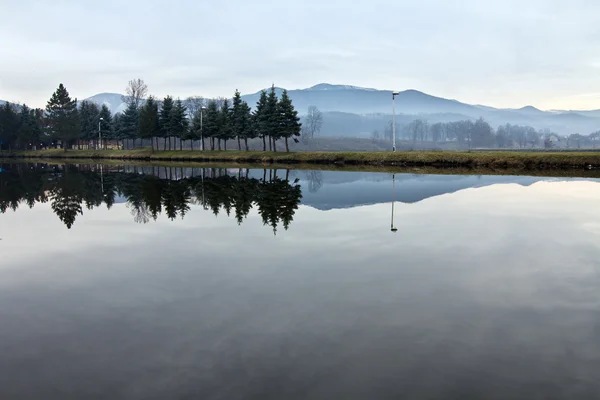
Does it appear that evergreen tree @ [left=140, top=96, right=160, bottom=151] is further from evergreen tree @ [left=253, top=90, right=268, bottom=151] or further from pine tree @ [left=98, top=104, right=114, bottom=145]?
evergreen tree @ [left=253, top=90, right=268, bottom=151]

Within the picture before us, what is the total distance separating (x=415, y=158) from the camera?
62562 mm

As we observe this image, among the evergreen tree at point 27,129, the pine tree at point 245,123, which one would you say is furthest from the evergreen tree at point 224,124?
the evergreen tree at point 27,129

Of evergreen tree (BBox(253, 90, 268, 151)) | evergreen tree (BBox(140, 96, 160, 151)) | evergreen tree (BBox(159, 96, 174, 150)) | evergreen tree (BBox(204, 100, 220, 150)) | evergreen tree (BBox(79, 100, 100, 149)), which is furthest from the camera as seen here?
evergreen tree (BBox(79, 100, 100, 149))

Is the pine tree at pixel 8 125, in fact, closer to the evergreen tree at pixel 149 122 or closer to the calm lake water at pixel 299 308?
the evergreen tree at pixel 149 122

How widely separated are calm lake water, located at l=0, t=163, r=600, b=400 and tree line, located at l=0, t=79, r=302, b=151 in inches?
2391

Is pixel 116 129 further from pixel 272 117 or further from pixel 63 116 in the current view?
pixel 272 117

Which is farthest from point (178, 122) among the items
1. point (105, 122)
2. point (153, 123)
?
point (105, 122)

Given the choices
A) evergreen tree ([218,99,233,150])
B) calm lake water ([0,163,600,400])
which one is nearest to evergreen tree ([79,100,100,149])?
evergreen tree ([218,99,233,150])

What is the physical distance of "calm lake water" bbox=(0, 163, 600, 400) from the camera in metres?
6.41

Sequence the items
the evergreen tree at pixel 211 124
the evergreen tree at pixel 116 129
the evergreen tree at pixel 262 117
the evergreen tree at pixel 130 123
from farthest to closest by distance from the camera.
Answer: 1. the evergreen tree at pixel 116 129
2. the evergreen tree at pixel 130 123
3. the evergreen tree at pixel 211 124
4. the evergreen tree at pixel 262 117

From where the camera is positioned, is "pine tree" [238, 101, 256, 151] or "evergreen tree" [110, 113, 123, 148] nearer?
"pine tree" [238, 101, 256, 151]

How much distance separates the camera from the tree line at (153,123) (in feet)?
261

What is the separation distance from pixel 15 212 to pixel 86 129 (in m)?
99.4

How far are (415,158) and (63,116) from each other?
82.6 m
